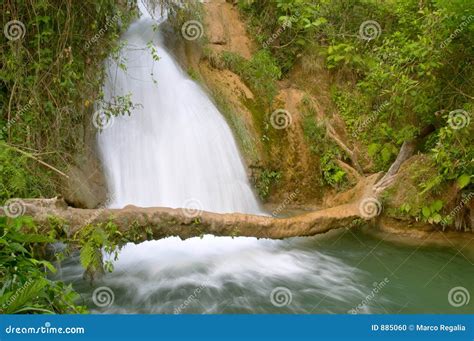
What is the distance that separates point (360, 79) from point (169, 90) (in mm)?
4299

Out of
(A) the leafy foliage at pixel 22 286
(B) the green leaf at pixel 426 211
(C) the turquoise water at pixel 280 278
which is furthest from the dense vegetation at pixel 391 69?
(A) the leafy foliage at pixel 22 286

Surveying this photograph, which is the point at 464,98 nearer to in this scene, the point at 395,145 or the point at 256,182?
the point at 395,145

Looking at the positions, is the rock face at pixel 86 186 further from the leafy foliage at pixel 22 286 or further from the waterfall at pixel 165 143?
the leafy foliage at pixel 22 286

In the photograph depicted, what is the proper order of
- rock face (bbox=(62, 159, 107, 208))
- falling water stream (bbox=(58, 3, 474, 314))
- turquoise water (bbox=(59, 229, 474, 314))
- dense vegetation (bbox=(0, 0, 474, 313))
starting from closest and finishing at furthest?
dense vegetation (bbox=(0, 0, 474, 313)) < turquoise water (bbox=(59, 229, 474, 314)) < falling water stream (bbox=(58, 3, 474, 314)) < rock face (bbox=(62, 159, 107, 208))

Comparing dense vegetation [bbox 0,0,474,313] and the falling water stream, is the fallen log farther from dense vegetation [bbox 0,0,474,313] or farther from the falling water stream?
the falling water stream

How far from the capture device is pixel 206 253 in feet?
22.1

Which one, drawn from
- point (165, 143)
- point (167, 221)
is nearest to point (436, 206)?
point (167, 221)

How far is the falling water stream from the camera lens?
223 inches

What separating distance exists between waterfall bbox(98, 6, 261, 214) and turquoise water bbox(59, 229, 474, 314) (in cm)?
120

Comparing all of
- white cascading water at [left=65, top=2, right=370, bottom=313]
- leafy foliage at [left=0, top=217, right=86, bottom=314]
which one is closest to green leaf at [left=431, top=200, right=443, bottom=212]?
white cascading water at [left=65, top=2, right=370, bottom=313]

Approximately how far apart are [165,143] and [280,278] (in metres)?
3.32

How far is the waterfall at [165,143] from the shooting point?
7680 mm

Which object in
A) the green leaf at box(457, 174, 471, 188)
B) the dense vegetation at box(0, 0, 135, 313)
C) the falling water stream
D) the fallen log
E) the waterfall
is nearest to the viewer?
the fallen log

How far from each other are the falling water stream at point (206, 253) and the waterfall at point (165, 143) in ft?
0.06
